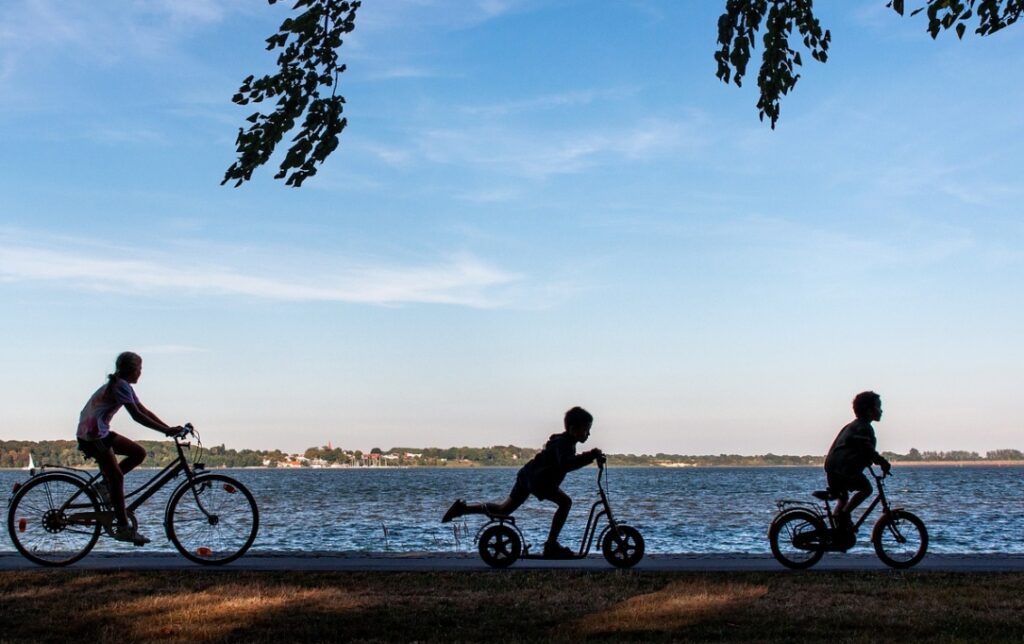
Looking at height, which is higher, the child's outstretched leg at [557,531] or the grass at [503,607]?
the child's outstretched leg at [557,531]

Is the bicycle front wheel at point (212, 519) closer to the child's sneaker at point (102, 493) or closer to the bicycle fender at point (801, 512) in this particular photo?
the child's sneaker at point (102, 493)

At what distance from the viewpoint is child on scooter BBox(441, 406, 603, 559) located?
10094mm

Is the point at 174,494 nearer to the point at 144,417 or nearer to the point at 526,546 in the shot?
the point at 144,417

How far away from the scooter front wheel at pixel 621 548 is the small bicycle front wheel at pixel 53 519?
496 centimetres

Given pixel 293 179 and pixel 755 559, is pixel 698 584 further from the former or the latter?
pixel 293 179

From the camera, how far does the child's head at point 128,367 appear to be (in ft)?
31.7

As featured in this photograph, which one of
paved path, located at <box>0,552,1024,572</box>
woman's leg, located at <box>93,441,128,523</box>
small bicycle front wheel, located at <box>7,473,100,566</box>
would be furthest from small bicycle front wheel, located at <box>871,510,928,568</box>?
small bicycle front wheel, located at <box>7,473,100,566</box>

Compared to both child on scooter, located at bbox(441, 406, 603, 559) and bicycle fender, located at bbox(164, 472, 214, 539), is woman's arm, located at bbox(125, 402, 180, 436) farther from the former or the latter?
child on scooter, located at bbox(441, 406, 603, 559)

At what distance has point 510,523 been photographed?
35.4 feet

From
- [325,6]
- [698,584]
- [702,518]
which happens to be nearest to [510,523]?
[698,584]

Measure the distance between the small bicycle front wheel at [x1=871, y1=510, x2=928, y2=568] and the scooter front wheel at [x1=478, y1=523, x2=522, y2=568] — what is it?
362 centimetres

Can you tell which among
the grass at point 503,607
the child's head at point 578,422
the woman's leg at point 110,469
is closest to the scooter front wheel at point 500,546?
the grass at point 503,607

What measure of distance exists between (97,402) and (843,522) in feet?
24.3

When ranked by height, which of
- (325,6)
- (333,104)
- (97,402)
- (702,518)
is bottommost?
(702,518)
